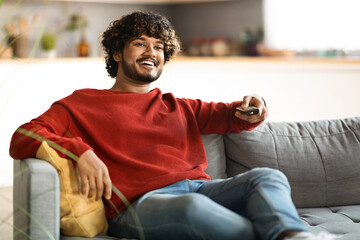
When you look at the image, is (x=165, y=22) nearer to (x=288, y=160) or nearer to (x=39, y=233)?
(x=288, y=160)

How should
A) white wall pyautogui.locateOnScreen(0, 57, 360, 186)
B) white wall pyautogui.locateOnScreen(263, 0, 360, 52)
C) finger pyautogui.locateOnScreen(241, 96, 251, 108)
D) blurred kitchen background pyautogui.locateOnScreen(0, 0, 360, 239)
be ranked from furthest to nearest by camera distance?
white wall pyautogui.locateOnScreen(263, 0, 360, 52)
blurred kitchen background pyautogui.locateOnScreen(0, 0, 360, 239)
white wall pyautogui.locateOnScreen(0, 57, 360, 186)
finger pyautogui.locateOnScreen(241, 96, 251, 108)

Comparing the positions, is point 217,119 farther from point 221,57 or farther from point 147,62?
point 221,57

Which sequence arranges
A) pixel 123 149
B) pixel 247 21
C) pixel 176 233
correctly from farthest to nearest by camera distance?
pixel 247 21
pixel 123 149
pixel 176 233

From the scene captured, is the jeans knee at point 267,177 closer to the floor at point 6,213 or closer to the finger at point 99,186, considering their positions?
the finger at point 99,186

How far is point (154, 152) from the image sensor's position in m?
2.07

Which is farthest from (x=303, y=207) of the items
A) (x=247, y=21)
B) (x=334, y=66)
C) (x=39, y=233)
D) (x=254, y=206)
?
(x=247, y=21)

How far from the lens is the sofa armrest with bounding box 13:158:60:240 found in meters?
1.72

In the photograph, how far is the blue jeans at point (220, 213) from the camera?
1608 mm

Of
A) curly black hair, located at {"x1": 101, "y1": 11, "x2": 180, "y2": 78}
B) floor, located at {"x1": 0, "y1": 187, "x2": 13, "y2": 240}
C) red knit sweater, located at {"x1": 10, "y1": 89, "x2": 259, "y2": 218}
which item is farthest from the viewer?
floor, located at {"x1": 0, "y1": 187, "x2": 13, "y2": 240}

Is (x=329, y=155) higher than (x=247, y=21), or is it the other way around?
(x=247, y=21)

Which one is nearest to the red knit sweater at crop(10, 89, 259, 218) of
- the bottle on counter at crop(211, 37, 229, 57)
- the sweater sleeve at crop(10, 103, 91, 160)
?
the sweater sleeve at crop(10, 103, 91, 160)

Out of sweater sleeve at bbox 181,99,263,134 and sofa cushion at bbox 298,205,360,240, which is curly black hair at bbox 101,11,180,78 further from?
sofa cushion at bbox 298,205,360,240

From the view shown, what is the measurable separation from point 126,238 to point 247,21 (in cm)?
339

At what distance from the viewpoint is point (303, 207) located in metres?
2.40
